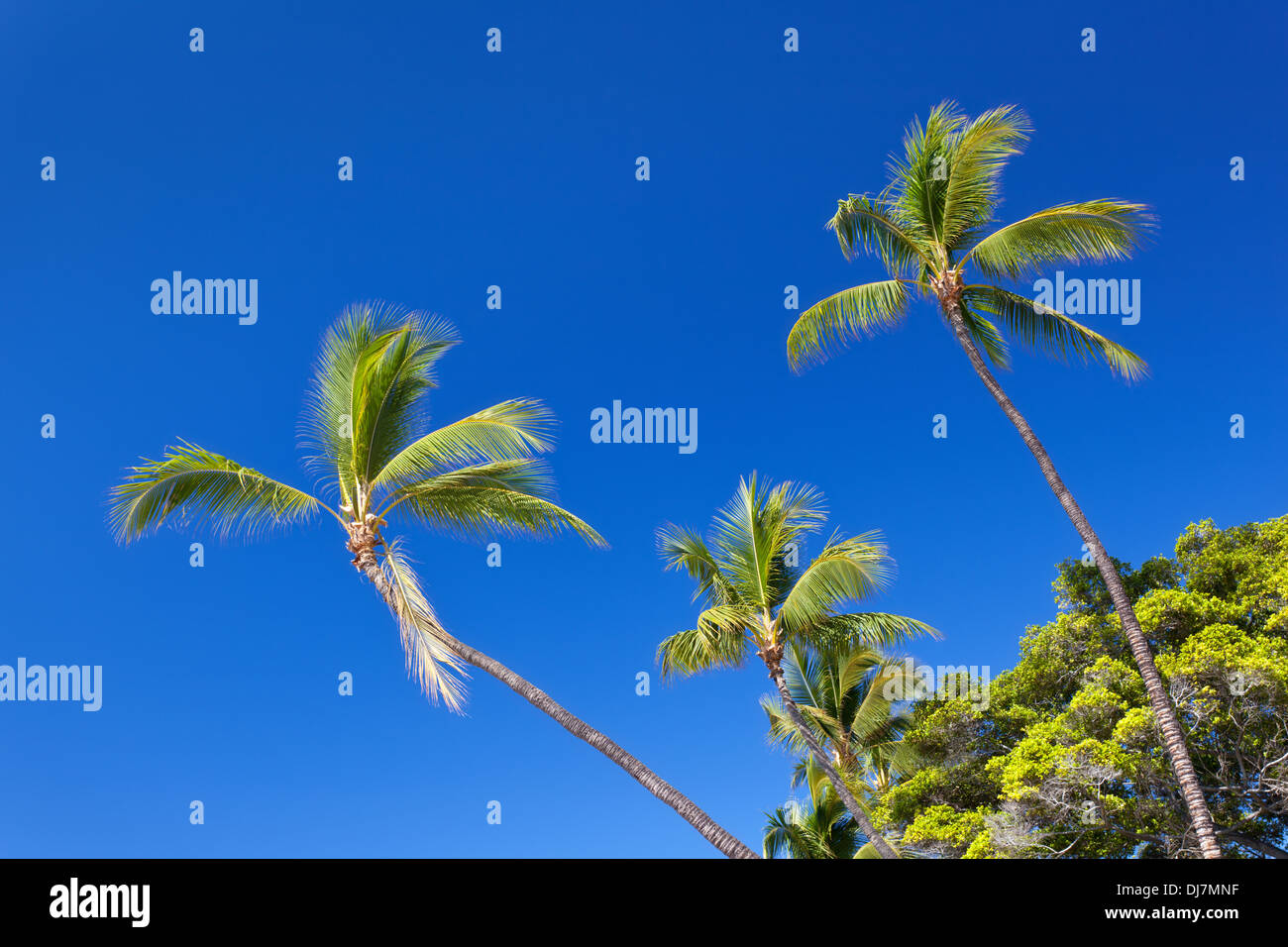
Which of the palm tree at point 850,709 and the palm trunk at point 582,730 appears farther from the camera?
the palm tree at point 850,709

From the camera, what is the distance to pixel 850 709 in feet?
67.4

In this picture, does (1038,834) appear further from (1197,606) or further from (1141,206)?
(1141,206)

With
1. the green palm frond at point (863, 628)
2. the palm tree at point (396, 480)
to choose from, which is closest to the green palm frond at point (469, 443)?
the palm tree at point (396, 480)

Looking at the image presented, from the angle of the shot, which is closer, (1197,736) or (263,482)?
(263,482)

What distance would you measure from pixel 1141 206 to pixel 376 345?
38.9 ft

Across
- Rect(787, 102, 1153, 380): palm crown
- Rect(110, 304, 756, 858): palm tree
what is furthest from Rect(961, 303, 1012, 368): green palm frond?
Rect(110, 304, 756, 858): palm tree

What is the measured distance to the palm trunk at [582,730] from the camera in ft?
35.0

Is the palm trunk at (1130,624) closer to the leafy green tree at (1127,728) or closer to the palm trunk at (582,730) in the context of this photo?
the leafy green tree at (1127,728)

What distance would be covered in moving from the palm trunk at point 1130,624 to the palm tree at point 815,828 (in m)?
10.9

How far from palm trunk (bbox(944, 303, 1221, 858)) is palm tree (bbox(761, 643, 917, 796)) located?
623 centimetres
